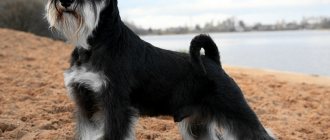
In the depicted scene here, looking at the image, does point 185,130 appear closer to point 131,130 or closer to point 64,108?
point 131,130

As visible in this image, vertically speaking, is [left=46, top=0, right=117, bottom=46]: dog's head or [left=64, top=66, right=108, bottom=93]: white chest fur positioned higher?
[left=46, top=0, right=117, bottom=46]: dog's head

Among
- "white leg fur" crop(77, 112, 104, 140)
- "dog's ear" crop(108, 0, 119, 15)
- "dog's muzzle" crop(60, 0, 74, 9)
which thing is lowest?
"white leg fur" crop(77, 112, 104, 140)

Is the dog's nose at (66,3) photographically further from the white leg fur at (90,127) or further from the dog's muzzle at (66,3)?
the white leg fur at (90,127)

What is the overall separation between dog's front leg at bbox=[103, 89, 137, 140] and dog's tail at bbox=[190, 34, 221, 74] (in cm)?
85

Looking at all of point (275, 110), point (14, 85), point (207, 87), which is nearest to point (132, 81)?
point (207, 87)

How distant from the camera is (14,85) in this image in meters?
10.4

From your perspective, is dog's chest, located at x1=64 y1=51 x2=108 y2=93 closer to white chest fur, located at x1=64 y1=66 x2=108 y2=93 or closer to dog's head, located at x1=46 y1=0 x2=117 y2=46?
white chest fur, located at x1=64 y1=66 x2=108 y2=93

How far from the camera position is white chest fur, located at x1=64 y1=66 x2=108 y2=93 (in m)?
4.75

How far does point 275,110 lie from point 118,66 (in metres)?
5.51

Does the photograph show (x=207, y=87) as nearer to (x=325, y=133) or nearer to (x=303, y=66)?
(x=325, y=133)

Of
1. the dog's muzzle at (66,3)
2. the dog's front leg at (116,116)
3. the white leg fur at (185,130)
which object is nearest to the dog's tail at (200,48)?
the white leg fur at (185,130)

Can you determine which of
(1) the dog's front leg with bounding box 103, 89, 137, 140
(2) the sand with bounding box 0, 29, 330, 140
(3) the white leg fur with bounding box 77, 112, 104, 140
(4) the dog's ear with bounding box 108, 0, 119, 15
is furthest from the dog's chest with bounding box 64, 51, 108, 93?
(2) the sand with bounding box 0, 29, 330, 140

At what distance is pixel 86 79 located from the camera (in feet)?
15.8

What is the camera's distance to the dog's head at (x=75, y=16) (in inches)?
181
